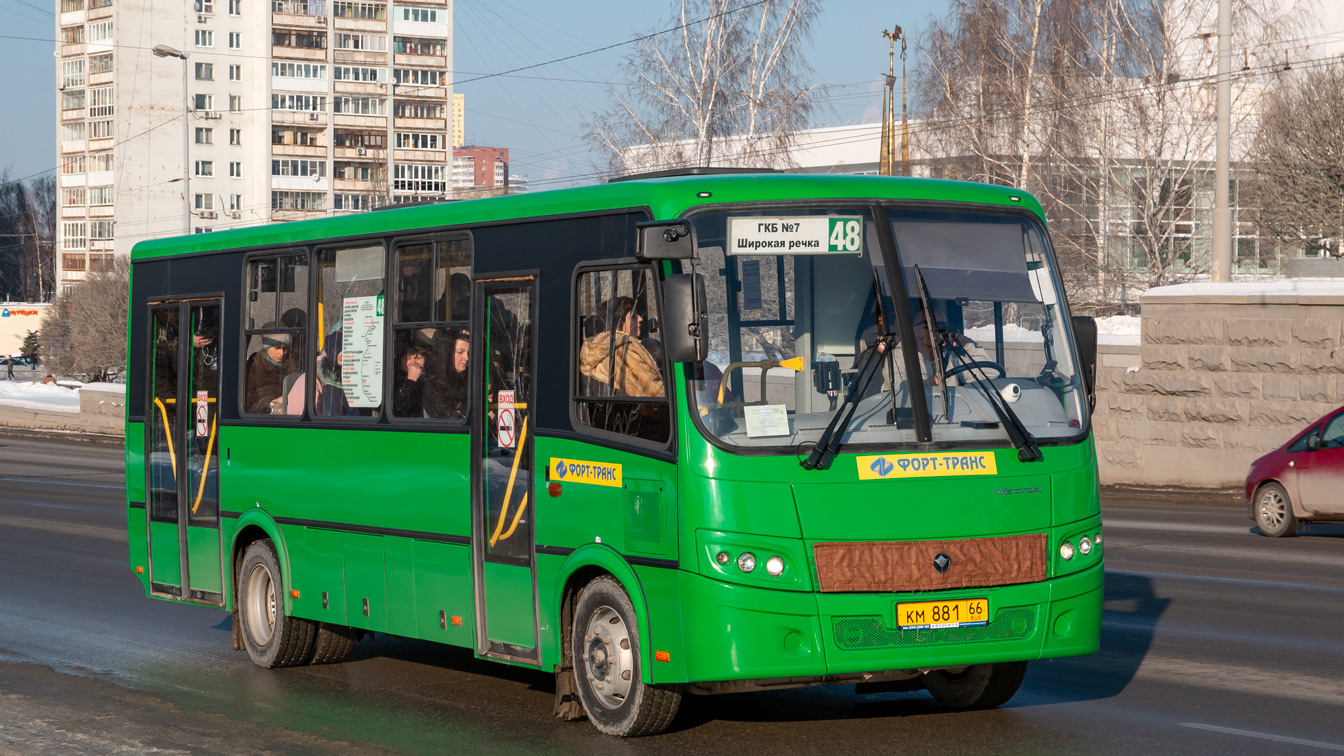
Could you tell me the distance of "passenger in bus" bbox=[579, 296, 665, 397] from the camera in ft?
25.3

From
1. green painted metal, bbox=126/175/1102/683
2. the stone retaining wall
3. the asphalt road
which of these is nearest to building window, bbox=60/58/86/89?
the stone retaining wall

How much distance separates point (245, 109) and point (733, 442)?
121m

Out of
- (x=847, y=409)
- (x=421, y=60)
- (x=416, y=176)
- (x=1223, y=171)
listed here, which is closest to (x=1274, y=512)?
(x=1223, y=171)

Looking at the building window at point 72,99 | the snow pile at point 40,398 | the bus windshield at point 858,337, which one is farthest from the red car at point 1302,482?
the building window at point 72,99

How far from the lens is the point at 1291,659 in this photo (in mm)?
10000

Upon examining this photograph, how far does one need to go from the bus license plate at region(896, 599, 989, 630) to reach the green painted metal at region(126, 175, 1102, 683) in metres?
0.05

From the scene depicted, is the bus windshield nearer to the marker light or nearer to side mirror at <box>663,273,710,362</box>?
side mirror at <box>663,273,710,362</box>

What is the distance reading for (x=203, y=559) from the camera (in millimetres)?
11484

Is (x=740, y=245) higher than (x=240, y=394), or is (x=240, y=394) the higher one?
(x=740, y=245)

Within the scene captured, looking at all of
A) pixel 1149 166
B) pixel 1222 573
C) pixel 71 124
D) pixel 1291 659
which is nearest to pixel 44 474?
pixel 1222 573

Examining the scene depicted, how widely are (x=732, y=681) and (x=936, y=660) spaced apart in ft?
3.00

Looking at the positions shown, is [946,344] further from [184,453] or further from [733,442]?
[184,453]

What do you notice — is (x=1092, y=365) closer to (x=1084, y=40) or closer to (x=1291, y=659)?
(x=1291, y=659)

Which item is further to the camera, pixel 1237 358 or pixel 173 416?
pixel 1237 358
